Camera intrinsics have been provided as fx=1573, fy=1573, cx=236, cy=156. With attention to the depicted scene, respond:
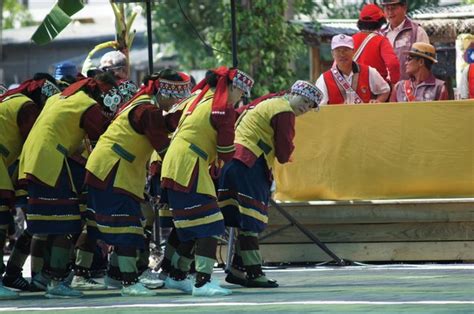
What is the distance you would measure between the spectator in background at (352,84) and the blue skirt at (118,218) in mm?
3572

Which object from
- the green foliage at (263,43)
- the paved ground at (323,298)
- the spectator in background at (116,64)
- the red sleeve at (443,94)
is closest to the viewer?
the paved ground at (323,298)

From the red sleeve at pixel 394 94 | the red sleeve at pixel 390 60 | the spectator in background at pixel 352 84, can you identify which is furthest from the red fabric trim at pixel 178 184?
the red sleeve at pixel 390 60

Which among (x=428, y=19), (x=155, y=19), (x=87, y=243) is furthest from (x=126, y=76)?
(x=155, y=19)

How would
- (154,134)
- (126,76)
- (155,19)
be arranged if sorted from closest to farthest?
(154,134), (126,76), (155,19)

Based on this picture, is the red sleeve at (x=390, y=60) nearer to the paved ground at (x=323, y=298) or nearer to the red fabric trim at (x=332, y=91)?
the red fabric trim at (x=332, y=91)

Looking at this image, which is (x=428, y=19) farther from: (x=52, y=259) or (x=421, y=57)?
(x=52, y=259)

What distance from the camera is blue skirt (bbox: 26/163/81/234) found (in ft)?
41.2

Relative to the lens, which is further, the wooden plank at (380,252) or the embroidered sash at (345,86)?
the embroidered sash at (345,86)

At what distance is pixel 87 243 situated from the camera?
13.2 metres

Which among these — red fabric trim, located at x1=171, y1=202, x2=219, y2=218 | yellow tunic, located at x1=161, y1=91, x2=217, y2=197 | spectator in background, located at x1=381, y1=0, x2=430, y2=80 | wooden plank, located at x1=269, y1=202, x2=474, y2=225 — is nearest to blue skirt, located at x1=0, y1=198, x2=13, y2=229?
yellow tunic, located at x1=161, y1=91, x2=217, y2=197

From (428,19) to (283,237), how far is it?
4514 millimetres

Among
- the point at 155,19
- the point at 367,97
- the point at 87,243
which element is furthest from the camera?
the point at 155,19

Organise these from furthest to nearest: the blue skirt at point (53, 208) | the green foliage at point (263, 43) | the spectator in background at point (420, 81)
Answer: the green foliage at point (263, 43) → the spectator in background at point (420, 81) → the blue skirt at point (53, 208)

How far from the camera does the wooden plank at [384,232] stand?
14938 millimetres
